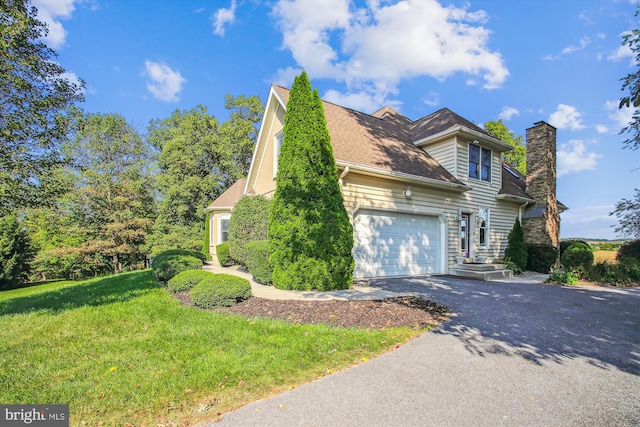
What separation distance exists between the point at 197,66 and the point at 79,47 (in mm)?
4990

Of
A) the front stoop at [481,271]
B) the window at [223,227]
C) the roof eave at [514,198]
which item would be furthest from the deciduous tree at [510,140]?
the window at [223,227]

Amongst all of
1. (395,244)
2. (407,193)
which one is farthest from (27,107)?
(395,244)

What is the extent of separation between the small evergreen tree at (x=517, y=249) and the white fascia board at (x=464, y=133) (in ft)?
11.1

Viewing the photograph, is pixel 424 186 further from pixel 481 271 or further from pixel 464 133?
pixel 481 271

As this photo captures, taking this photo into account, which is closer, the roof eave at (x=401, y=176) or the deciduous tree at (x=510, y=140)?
the roof eave at (x=401, y=176)

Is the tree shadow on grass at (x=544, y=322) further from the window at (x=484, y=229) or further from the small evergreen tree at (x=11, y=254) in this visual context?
the small evergreen tree at (x=11, y=254)

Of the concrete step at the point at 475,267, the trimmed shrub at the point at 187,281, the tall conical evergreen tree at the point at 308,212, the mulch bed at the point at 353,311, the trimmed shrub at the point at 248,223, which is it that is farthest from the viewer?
the concrete step at the point at 475,267

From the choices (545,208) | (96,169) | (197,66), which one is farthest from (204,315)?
(96,169)

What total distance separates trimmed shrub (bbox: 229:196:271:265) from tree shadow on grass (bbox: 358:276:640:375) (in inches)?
176

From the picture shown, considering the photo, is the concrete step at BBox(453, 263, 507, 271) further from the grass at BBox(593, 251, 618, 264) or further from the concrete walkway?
the concrete walkway

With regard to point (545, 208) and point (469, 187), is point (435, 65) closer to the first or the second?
point (469, 187)

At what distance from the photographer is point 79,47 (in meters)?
10.4

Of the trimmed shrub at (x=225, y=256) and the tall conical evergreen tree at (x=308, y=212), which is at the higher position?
the tall conical evergreen tree at (x=308, y=212)

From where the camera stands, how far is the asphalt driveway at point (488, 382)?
2.41 m
